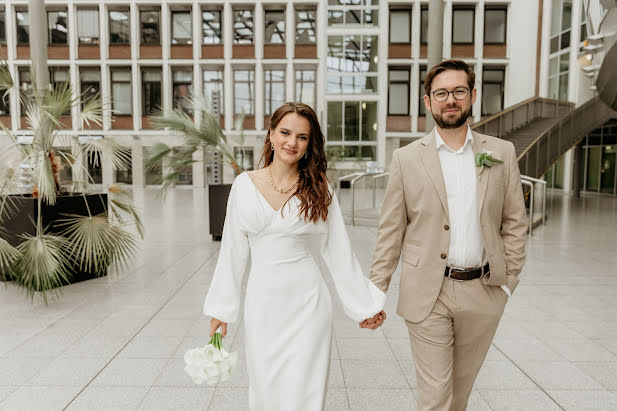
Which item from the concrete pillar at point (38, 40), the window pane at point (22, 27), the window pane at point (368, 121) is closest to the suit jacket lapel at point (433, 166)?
the concrete pillar at point (38, 40)

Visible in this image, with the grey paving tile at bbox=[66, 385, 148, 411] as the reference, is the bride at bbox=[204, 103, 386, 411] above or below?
above

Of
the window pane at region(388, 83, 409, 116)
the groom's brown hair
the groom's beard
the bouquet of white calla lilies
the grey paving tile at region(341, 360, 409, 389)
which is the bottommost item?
the grey paving tile at region(341, 360, 409, 389)

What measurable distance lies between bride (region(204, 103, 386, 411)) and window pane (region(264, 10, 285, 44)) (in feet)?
96.7

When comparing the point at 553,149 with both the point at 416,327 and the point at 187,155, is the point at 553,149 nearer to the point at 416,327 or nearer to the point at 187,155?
the point at 187,155

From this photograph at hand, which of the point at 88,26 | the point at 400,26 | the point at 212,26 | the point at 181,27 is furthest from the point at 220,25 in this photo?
the point at 400,26

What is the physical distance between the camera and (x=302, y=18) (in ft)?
98.1

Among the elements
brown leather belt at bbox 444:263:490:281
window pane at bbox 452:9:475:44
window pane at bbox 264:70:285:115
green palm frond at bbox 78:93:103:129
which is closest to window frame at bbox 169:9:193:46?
window pane at bbox 264:70:285:115

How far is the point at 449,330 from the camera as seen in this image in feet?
7.76

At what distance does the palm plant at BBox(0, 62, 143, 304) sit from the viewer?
5.58 metres

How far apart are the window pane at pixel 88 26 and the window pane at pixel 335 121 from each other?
15.0 metres

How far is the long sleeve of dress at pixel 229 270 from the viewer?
2314 mm

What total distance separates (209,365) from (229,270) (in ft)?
1.55

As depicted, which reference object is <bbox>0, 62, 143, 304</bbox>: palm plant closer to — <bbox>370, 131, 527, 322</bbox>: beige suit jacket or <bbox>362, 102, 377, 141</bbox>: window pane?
<bbox>370, 131, 527, 322</bbox>: beige suit jacket

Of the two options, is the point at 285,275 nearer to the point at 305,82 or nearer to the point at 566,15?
the point at 566,15
